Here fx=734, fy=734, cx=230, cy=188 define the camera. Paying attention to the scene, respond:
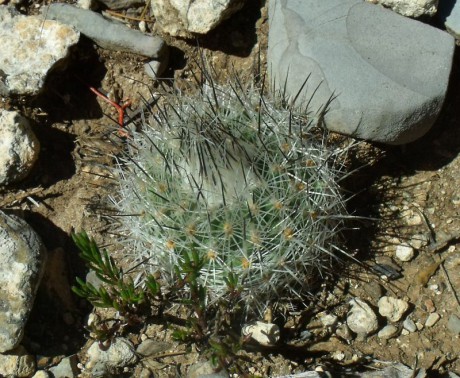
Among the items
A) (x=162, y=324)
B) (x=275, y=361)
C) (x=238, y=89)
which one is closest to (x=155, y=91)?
(x=238, y=89)

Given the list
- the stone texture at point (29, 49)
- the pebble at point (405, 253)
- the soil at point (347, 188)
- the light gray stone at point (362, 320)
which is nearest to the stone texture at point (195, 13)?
the soil at point (347, 188)

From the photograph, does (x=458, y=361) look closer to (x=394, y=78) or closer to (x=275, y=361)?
(x=275, y=361)

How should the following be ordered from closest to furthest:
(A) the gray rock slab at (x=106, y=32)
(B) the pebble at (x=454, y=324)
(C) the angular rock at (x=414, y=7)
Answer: (B) the pebble at (x=454, y=324), (C) the angular rock at (x=414, y=7), (A) the gray rock slab at (x=106, y=32)

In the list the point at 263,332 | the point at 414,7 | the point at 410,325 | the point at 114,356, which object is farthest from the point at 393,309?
the point at 414,7

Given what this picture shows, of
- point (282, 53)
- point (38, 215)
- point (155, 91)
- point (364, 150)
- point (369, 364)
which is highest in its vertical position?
point (282, 53)

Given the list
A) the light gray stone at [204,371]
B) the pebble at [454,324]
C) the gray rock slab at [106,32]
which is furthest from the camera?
the gray rock slab at [106,32]

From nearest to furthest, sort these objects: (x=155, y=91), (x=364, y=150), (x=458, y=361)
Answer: (x=458, y=361), (x=364, y=150), (x=155, y=91)

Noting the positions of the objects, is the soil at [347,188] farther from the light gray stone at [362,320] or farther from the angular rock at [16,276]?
the angular rock at [16,276]

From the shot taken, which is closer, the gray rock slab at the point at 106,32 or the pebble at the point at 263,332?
the pebble at the point at 263,332
